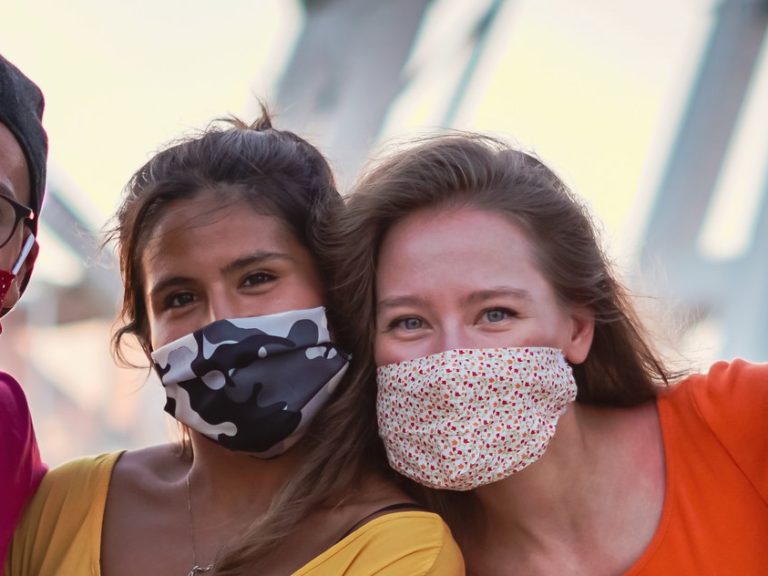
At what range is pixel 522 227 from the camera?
Result: 2.16m

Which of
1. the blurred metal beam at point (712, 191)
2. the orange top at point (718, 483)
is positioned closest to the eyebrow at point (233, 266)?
the orange top at point (718, 483)

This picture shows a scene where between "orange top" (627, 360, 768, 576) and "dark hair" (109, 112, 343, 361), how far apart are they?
85cm

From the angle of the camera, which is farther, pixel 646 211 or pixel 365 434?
pixel 646 211

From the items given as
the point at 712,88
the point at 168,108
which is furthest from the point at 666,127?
the point at 168,108

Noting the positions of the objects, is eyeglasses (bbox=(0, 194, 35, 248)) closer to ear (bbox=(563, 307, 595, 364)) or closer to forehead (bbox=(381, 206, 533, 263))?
forehead (bbox=(381, 206, 533, 263))

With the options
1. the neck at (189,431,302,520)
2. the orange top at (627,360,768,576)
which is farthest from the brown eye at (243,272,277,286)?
the orange top at (627,360,768,576)

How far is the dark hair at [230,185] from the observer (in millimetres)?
2195

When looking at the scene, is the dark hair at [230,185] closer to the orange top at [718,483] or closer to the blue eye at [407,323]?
the blue eye at [407,323]

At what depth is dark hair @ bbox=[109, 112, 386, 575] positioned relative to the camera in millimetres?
2062

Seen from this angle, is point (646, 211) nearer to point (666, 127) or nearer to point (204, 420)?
point (666, 127)

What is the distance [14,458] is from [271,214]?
0.74 m

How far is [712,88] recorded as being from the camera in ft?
21.8

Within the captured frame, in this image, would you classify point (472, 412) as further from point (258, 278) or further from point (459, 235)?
point (258, 278)

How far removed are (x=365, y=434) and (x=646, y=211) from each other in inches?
199
